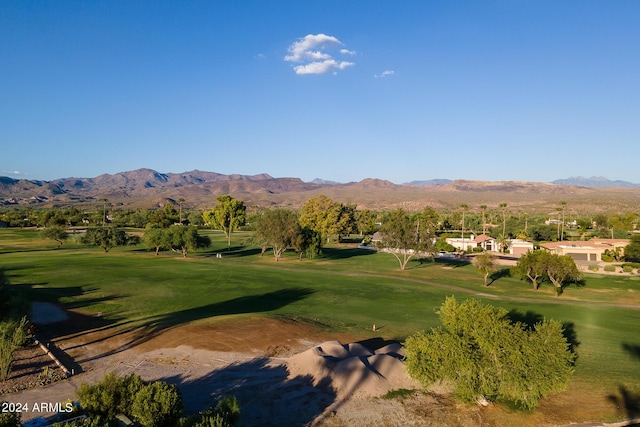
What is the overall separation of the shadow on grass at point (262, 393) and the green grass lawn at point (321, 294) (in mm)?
11093

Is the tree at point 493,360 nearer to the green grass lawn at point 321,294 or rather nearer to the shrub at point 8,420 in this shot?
the green grass lawn at point 321,294

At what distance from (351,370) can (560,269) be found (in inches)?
1708

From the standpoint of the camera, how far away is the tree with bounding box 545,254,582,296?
5528cm

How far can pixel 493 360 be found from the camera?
20.8 m

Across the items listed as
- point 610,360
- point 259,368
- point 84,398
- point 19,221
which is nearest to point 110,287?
point 259,368

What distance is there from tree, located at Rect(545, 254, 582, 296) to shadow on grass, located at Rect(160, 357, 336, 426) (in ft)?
144

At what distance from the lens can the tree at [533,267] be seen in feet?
187

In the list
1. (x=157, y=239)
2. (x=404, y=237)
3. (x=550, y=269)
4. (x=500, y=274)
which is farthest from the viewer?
(x=157, y=239)

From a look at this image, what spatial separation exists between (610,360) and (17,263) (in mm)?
75374

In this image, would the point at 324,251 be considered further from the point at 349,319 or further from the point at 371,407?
the point at 371,407

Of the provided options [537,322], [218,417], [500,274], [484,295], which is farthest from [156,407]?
[500,274]

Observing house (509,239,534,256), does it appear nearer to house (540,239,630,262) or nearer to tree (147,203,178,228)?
house (540,239,630,262)

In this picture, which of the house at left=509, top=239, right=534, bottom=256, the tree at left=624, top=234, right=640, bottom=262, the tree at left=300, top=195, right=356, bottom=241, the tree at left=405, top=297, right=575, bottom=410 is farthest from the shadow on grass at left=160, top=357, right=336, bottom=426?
the tree at left=300, top=195, right=356, bottom=241

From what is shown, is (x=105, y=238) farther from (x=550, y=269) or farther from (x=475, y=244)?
(x=475, y=244)
